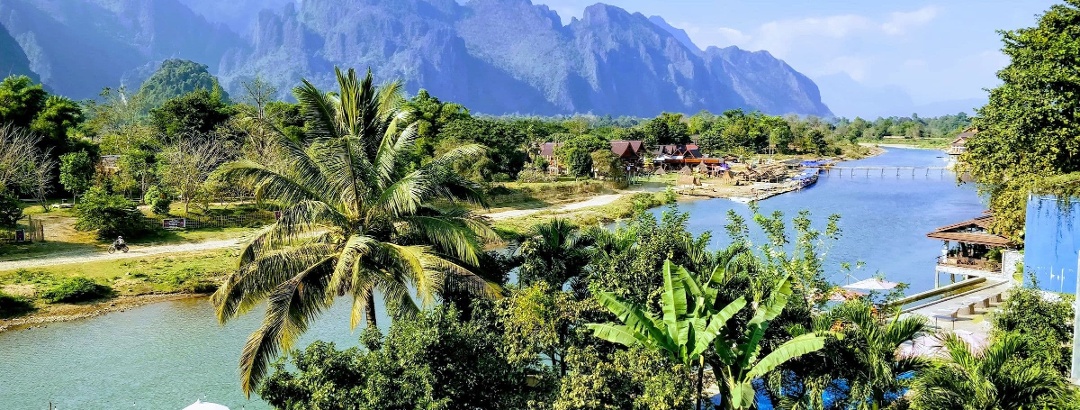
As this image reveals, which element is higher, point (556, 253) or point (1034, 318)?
point (556, 253)

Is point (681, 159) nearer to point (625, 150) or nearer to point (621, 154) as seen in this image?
point (625, 150)

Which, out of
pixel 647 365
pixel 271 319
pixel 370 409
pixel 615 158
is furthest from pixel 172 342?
pixel 615 158

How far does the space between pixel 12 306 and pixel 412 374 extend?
61.6 feet

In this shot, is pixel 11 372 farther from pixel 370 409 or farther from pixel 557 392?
pixel 557 392

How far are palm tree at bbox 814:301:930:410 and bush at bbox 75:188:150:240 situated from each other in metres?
27.6

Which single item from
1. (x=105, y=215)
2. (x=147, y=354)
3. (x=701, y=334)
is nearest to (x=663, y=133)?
(x=105, y=215)

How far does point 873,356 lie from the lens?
28.2 feet

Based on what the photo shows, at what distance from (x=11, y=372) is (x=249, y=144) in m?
24.6

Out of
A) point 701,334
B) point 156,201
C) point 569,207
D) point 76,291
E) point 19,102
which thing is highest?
point 19,102

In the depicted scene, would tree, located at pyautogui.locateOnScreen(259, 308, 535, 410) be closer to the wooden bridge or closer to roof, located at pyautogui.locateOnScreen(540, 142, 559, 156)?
roof, located at pyautogui.locateOnScreen(540, 142, 559, 156)

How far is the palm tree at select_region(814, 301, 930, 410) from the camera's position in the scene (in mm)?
8617

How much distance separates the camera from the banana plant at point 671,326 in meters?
9.09

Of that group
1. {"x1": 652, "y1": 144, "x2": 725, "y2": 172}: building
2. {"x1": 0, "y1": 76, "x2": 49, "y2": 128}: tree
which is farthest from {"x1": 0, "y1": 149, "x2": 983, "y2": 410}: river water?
{"x1": 652, "y1": 144, "x2": 725, "y2": 172}: building

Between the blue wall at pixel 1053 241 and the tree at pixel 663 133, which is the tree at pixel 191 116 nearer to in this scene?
the blue wall at pixel 1053 241
